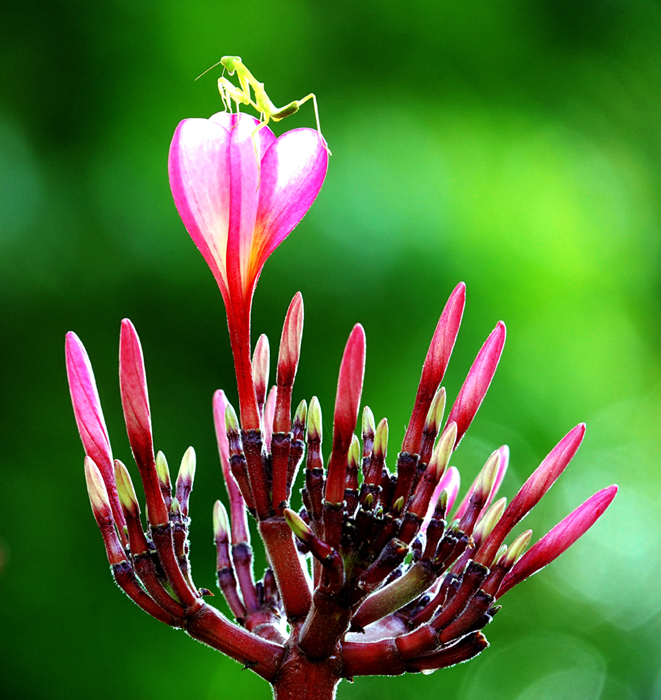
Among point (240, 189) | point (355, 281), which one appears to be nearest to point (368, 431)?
point (240, 189)

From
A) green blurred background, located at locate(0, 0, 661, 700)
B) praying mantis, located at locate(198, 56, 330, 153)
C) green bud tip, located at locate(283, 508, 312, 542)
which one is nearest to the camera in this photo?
green bud tip, located at locate(283, 508, 312, 542)

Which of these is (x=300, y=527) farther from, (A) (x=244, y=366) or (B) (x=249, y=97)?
(B) (x=249, y=97)

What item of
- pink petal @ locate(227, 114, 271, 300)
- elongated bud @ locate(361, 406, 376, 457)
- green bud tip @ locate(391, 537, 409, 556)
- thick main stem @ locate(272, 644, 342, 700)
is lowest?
thick main stem @ locate(272, 644, 342, 700)

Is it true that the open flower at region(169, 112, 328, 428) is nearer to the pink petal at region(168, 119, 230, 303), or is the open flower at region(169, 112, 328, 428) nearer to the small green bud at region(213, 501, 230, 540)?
the pink petal at region(168, 119, 230, 303)

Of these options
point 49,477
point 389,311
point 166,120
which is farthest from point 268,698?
point 166,120

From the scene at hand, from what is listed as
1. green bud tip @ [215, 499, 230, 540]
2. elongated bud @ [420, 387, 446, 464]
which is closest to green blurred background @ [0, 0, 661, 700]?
green bud tip @ [215, 499, 230, 540]

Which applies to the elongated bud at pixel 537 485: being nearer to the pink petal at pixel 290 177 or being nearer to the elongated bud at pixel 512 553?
the elongated bud at pixel 512 553

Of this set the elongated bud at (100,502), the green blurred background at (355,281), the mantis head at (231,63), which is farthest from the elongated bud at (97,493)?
the green blurred background at (355,281)
